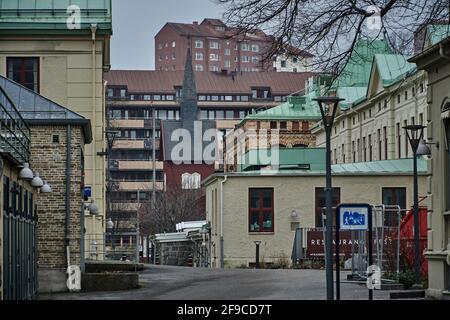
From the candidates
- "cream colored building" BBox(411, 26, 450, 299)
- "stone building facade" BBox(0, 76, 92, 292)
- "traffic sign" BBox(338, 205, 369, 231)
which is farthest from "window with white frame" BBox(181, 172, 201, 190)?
"traffic sign" BBox(338, 205, 369, 231)

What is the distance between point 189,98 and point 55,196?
129m

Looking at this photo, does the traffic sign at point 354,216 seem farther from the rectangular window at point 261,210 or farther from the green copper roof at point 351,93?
the green copper roof at point 351,93

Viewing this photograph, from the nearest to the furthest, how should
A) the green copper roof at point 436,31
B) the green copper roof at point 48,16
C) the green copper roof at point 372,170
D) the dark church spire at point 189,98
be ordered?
1. the green copper roof at point 436,31
2. the green copper roof at point 48,16
3. the green copper roof at point 372,170
4. the dark church spire at point 189,98

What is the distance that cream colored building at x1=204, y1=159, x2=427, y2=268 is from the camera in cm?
5678

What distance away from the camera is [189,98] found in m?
160

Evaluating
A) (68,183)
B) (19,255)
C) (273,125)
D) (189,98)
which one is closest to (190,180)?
(273,125)

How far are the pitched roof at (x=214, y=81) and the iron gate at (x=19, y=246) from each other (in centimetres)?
14289

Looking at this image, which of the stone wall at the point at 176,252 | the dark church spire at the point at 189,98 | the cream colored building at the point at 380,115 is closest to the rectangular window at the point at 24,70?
the cream colored building at the point at 380,115

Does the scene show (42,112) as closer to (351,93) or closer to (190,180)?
(351,93)

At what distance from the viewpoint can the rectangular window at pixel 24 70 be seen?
145 feet

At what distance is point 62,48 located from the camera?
4422 centimetres

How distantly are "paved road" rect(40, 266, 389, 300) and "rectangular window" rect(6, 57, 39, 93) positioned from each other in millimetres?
10776

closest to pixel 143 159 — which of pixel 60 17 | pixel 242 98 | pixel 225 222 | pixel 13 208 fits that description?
pixel 242 98
